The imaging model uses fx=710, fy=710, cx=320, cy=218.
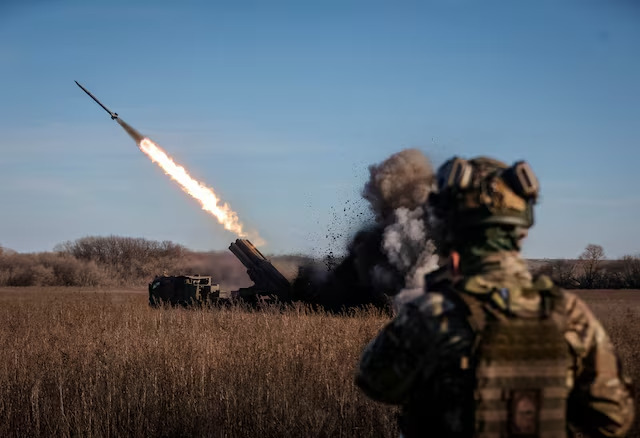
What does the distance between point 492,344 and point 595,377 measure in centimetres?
52

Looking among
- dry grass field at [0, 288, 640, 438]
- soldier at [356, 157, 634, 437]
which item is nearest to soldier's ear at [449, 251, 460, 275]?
soldier at [356, 157, 634, 437]

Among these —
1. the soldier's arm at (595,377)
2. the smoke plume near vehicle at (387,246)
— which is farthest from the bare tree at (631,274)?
the soldier's arm at (595,377)

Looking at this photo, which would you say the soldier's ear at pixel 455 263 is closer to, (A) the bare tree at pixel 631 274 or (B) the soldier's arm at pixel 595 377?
(B) the soldier's arm at pixel 595 377

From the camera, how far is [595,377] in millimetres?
2955

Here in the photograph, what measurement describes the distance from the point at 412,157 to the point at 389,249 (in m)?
3.49

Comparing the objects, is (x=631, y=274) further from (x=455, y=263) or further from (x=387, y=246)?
(x=455, y=263)

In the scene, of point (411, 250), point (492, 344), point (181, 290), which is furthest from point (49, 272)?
point (492, 344)

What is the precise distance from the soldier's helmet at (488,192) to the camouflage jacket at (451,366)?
0.19 metres

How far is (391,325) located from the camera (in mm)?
2953

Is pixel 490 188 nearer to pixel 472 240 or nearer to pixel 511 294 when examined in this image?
pixel 472 240

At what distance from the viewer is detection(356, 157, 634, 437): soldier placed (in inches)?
111

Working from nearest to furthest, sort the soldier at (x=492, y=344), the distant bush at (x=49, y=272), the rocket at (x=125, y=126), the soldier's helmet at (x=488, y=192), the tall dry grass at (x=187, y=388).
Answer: the soldier at (x=492, y=344) < the soldier's helmet at (x=488, y=192) < the tall dry grass at (x=187, y=388) < the rocket at (x=125, y=126) < the distant bush at (x=49, y=272)

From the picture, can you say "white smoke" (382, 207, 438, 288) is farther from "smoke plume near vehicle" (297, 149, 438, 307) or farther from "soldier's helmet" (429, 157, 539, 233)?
"soldier's helmet" (429, 157, 539, 233)

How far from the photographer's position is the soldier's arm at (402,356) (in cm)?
287
